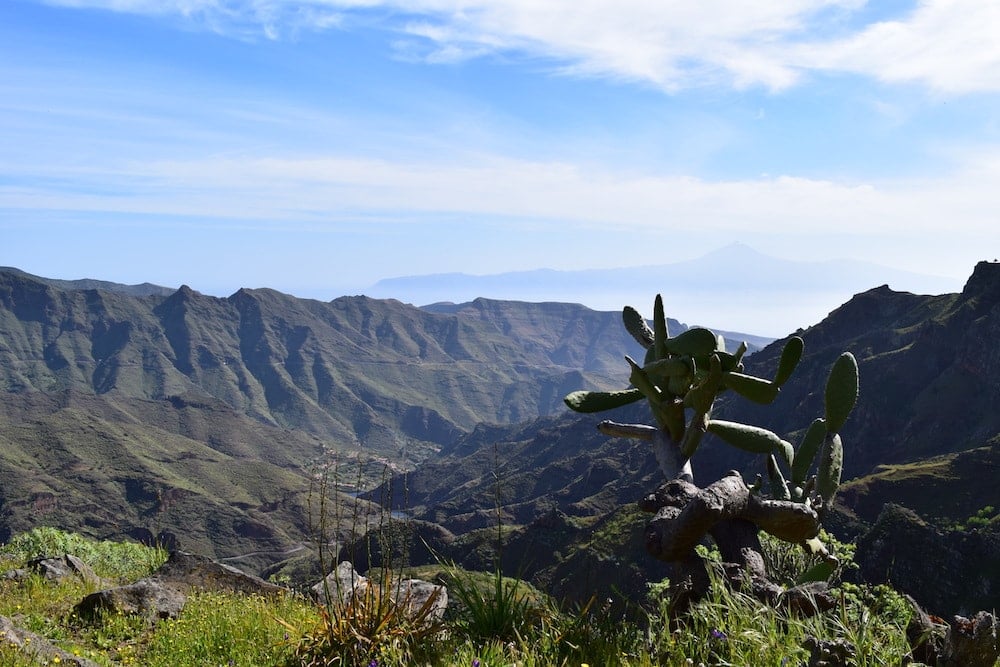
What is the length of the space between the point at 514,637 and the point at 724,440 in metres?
4.56

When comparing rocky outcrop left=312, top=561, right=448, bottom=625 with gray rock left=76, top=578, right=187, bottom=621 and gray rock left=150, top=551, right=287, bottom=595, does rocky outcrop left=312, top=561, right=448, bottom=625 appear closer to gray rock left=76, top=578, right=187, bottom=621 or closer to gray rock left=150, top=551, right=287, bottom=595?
gray rock left=76, top=578, right=187, bottom=621

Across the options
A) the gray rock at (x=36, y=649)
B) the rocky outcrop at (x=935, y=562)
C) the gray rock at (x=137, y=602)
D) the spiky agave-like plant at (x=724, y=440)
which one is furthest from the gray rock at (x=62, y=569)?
the rocky outcrop at (x=935, y=562)

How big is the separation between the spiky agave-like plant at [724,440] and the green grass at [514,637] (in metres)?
0.52

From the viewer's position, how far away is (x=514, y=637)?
24.3ft

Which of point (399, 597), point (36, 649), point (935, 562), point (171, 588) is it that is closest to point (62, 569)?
point (171, 588)

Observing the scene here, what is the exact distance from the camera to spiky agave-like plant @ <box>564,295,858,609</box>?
7.34 meters

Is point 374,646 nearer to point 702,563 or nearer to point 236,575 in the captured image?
point 702,563

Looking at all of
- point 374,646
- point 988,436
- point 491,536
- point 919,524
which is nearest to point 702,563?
point 374,646

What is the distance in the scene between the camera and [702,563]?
768cm

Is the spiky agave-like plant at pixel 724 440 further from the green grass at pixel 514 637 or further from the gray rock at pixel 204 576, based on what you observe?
the gray rock at pixel 204 576

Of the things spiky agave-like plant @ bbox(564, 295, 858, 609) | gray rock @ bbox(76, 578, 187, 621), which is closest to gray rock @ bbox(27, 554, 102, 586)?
gray rock @ bbox(76, 578, 187, 621)

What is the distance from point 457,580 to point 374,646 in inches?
37.1

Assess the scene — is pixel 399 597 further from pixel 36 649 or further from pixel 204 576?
pixel 204 576

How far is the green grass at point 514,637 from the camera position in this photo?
611 cm
